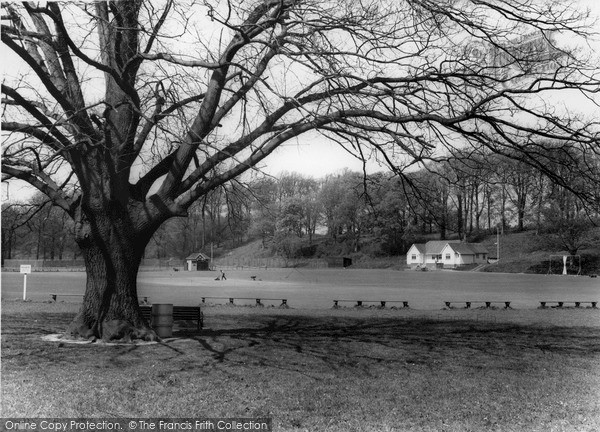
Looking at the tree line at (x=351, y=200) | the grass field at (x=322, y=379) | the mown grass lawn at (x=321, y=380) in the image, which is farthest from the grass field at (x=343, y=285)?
the mown grass lawn at (x=321, y=380)

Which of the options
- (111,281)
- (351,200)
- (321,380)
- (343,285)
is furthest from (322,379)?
(343,285)

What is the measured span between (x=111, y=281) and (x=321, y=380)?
15.7 feet

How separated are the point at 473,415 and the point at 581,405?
156 cm

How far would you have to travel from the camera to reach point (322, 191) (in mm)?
14203

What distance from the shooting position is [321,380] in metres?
7.88

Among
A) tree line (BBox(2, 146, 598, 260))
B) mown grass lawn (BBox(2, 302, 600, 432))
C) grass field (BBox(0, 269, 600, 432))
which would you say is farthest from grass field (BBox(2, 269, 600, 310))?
mown grass lawn (BBox(2, 302, 600, 432))

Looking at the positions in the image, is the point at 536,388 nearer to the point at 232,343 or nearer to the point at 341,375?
the point at 341,375

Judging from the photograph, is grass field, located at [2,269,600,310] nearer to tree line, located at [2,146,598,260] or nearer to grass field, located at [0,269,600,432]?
tree line, located at [2,146,598,260]

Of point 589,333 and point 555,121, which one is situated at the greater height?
point 555,121

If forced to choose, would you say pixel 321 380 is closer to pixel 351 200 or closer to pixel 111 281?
pixel 111 281

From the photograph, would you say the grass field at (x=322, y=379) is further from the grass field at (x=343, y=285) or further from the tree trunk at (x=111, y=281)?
the grass field at (x=343, y=285)

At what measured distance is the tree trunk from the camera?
34.9 feet

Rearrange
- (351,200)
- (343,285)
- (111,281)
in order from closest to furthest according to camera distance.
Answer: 1. (111,281)
2. (351,200)
3. (343,285)

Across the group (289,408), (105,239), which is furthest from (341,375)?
(105,239)
